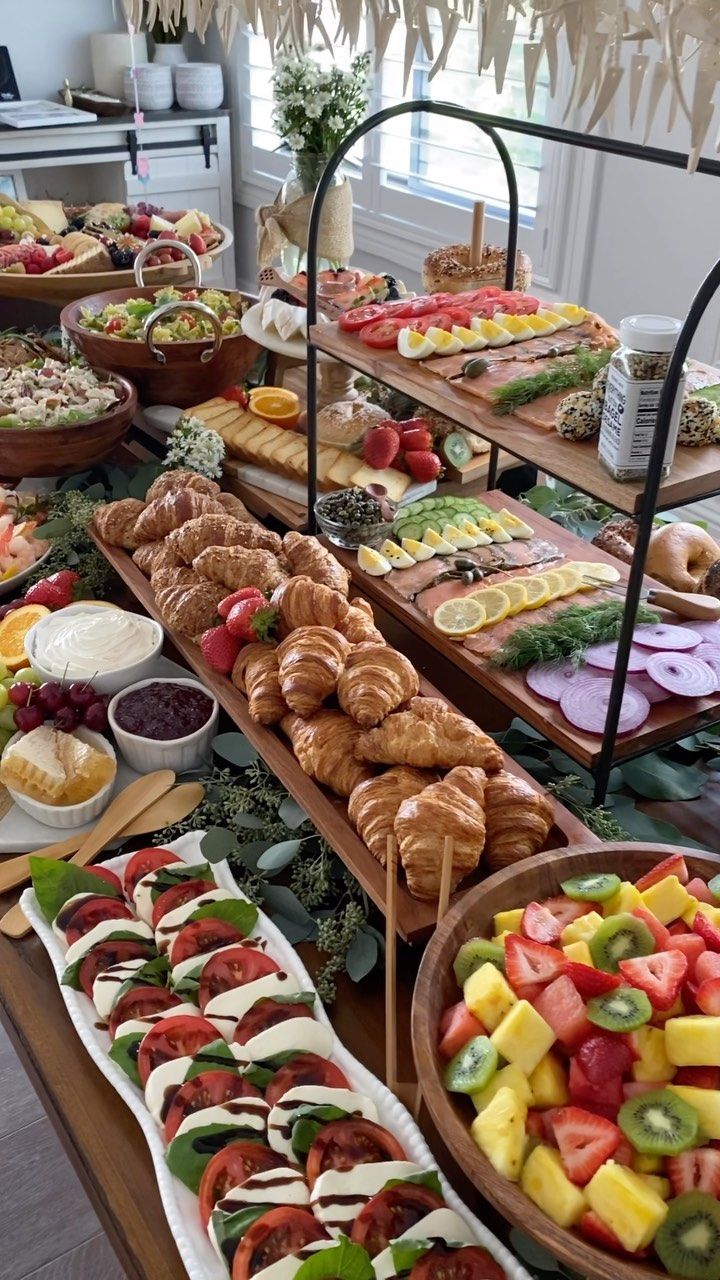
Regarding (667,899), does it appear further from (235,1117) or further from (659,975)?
(235,1117)

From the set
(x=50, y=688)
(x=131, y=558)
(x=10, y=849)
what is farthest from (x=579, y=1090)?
(x=131, y=558)

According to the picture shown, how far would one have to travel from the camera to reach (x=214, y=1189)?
954 mm

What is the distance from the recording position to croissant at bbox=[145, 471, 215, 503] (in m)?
1.93

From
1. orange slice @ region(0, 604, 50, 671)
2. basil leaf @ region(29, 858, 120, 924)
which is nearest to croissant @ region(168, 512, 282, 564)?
orange slice @ region(0, 604, 50, 671)

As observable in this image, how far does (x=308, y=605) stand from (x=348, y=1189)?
78 cm

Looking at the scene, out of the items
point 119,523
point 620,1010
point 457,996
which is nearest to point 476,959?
point 457,996

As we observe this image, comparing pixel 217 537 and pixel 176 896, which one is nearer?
pixel 176 896

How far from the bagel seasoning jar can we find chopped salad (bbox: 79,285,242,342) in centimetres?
134

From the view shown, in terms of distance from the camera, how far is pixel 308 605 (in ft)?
4.92

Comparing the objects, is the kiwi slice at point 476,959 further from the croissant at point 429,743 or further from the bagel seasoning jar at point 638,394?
the bagel seasoning jar at point 638,394

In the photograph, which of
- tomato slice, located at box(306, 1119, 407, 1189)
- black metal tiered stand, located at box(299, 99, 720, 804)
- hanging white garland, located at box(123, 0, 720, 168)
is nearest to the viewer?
hanging white garland, located at box(123, 0, 720, 168)

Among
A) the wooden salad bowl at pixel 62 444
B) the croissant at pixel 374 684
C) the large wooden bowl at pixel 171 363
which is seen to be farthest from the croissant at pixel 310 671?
the large wooden bowl at pixel 171 363

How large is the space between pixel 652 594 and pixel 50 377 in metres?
1.39

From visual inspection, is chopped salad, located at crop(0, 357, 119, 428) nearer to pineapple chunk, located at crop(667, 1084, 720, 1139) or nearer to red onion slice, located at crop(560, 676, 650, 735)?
red onion slice, located at crop(560, 676, 650, 735)
